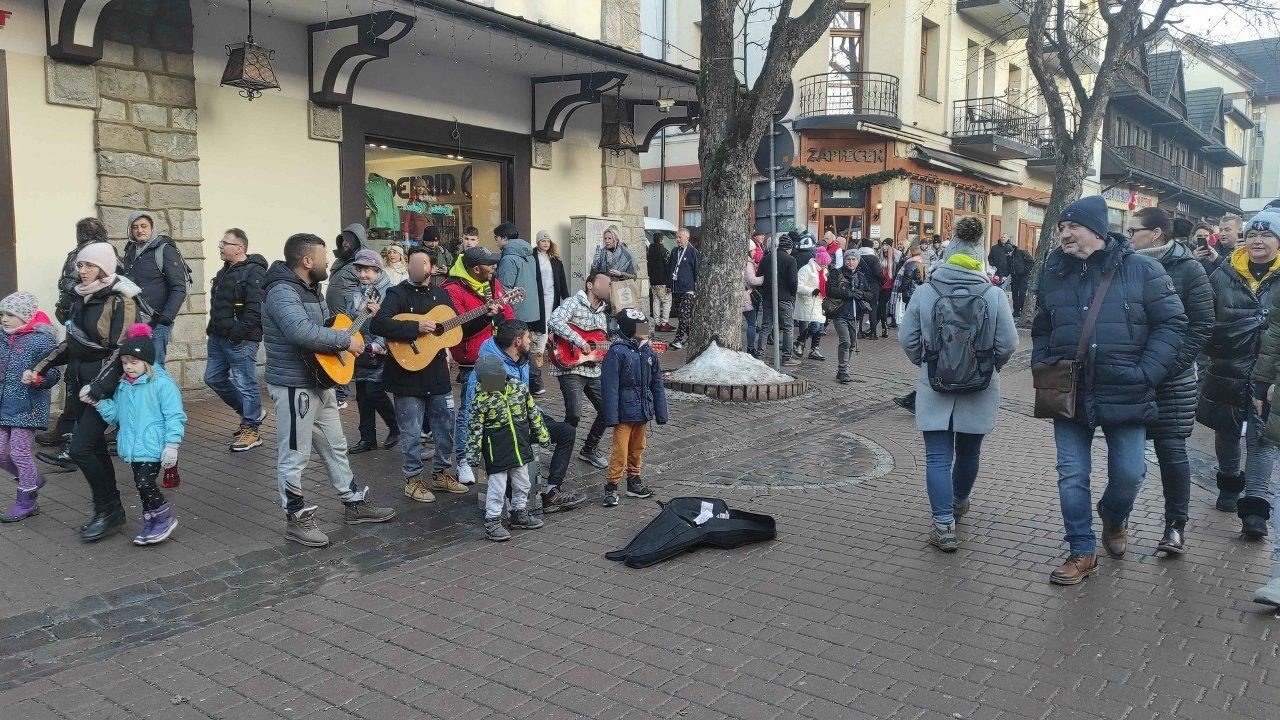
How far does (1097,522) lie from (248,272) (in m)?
6.34

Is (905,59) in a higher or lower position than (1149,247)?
higher

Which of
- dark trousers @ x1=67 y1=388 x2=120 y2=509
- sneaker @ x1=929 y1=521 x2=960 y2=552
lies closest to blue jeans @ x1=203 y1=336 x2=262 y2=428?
dark trousers @ x1=67 y1=388 x2=120 y2=509

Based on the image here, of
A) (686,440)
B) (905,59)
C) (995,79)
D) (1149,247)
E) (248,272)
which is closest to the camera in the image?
(1149,247)

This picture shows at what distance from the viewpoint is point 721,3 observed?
1040 centimetres

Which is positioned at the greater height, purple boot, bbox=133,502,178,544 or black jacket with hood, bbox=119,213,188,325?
black jacket with hood, bbox=119,213,188,325

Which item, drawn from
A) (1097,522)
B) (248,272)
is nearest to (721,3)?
(248,272)

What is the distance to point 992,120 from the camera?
28.0m

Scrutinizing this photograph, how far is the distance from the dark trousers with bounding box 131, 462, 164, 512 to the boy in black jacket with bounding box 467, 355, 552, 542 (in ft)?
5.67

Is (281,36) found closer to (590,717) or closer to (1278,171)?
(590,717)

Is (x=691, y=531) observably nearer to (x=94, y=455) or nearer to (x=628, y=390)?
(x=628, y=390)

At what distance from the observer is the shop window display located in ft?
39.7

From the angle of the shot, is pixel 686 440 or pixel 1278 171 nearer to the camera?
pixel 686 440

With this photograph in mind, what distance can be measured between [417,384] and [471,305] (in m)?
1.05

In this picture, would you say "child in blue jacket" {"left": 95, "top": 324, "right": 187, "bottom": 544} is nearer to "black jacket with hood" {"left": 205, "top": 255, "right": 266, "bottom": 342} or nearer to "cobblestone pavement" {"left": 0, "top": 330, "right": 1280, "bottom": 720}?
"cobblestone pavement" {"left": 0, "top": 330, "right": 1280, "bottom": 720}
